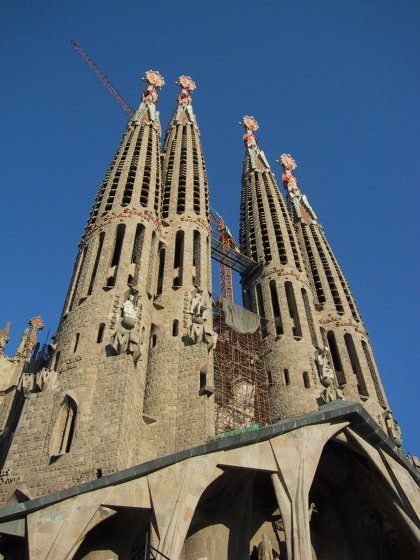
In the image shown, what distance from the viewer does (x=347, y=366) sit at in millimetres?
32531

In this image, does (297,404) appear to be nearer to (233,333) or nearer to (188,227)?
(233,333)

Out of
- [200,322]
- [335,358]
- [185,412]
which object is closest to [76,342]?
[185,412]

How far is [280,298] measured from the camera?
1361 inches

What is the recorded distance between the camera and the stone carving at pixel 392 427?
1114 inches

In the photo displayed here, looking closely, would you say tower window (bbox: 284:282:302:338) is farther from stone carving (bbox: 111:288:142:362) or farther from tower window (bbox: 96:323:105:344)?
tower window (bbox: 96:323:105:344)

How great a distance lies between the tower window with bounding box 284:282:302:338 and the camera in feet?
107

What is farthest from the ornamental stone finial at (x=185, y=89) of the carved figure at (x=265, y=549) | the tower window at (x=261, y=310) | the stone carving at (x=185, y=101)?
the carved figure at (x=265, y=549)

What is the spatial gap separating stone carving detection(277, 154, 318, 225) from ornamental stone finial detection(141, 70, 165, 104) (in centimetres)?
1449

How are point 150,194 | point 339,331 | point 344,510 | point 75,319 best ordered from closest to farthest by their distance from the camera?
point 344,510, point 75,319, point 150,194, point 339,331

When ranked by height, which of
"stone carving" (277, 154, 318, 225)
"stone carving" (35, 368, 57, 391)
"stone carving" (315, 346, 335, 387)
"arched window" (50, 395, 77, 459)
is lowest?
"arched window" (50, 395, 77, 459)

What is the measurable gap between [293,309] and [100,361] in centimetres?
1616

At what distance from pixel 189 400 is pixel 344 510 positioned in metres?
7.17

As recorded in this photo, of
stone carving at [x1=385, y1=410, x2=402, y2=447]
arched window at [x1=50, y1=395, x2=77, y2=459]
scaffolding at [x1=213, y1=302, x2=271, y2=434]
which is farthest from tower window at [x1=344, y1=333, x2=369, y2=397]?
arched window at [x1=50, y1=395, x2=77, y2=459]

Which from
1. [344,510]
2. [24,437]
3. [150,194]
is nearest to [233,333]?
[150,194]
